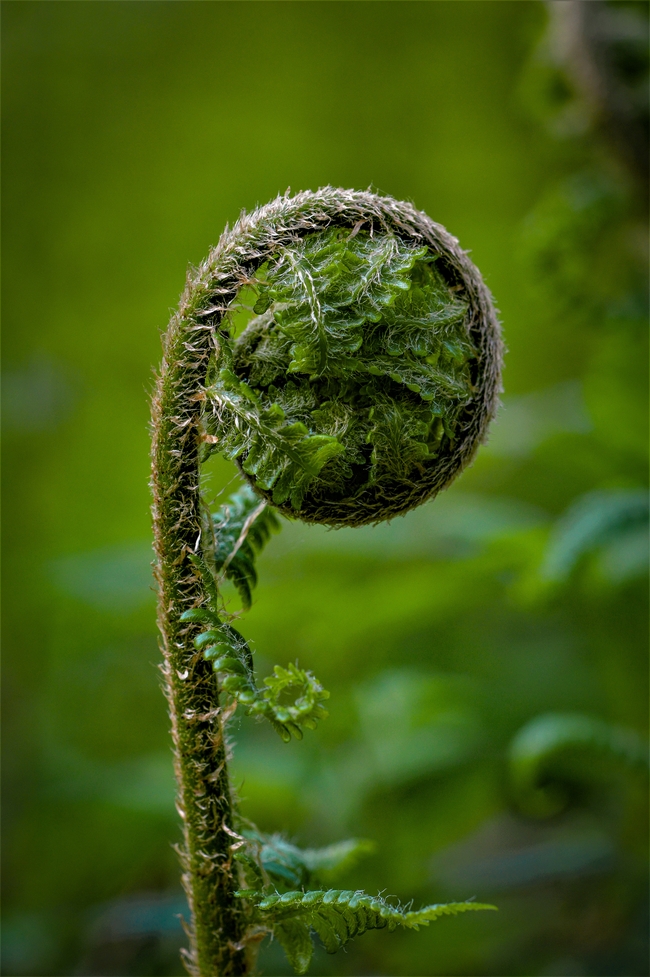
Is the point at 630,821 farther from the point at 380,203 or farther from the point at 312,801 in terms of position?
the point at 380,203

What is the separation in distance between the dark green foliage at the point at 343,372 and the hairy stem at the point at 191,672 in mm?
39

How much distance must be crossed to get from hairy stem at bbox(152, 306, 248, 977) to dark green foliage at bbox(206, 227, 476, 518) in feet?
0.13

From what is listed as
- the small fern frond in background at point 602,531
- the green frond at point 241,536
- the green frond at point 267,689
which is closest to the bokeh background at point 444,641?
the small fern frond in background at point 602,531

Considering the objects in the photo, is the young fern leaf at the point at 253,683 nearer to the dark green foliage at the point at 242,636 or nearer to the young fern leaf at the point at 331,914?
the dark green foliage at the point at 242,636

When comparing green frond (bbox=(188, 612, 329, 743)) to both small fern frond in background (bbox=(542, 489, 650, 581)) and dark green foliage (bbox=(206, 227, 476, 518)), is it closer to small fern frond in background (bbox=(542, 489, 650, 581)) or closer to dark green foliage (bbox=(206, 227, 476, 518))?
dark green foliage (bbox=(206, 227, 476, 518))

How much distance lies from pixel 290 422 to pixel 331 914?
0.55m

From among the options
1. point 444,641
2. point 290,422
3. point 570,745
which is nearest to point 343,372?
point 290,422

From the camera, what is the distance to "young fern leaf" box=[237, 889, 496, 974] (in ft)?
2.96

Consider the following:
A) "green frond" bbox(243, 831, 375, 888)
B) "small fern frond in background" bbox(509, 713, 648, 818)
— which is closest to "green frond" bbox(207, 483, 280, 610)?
"green frond" bbox(243, 831, 375, 888)

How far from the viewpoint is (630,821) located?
7.84 ft

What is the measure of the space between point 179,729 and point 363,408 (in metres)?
0.42

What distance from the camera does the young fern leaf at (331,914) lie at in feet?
2.96

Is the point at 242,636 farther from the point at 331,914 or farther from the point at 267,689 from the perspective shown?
the point at 331,914

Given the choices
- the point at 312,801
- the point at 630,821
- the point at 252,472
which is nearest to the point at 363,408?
the point at 252,472
